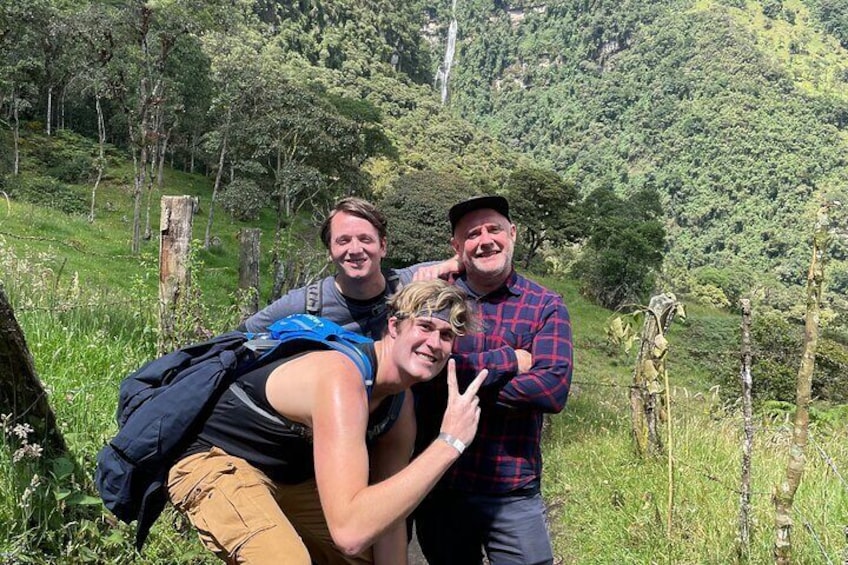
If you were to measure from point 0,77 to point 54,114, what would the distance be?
1028 centimetres

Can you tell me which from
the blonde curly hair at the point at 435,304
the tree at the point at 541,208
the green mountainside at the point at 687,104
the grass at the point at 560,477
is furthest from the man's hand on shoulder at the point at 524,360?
the green mountainside at the point at 687,104

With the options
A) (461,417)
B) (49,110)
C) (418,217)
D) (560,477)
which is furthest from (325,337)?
(49,110)

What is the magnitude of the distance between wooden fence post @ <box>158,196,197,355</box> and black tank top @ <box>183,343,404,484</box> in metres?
2.43

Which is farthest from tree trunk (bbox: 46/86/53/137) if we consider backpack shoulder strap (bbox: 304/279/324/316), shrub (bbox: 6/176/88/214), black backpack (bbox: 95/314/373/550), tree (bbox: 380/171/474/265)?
black backpack (bbox: 95/314/373/550)

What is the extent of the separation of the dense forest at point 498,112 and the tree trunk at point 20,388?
2.61m

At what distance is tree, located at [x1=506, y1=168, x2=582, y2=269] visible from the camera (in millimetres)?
36656

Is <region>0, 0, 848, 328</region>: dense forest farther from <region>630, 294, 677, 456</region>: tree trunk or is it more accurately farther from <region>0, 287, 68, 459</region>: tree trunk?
<region>0, 287, 68, 459</region>: tree trunk

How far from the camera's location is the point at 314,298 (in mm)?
2652

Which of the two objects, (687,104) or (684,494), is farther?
(687,104)

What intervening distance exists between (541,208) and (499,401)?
36373 mm

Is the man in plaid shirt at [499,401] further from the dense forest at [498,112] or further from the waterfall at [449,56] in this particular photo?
the waterfall at [449,56]

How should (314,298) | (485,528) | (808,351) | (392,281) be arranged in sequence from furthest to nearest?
(392,281)
(314,298)
(485,528)
(808,351)

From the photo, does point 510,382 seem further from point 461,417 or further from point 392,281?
point 392,281

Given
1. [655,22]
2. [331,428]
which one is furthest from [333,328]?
[655,22]
